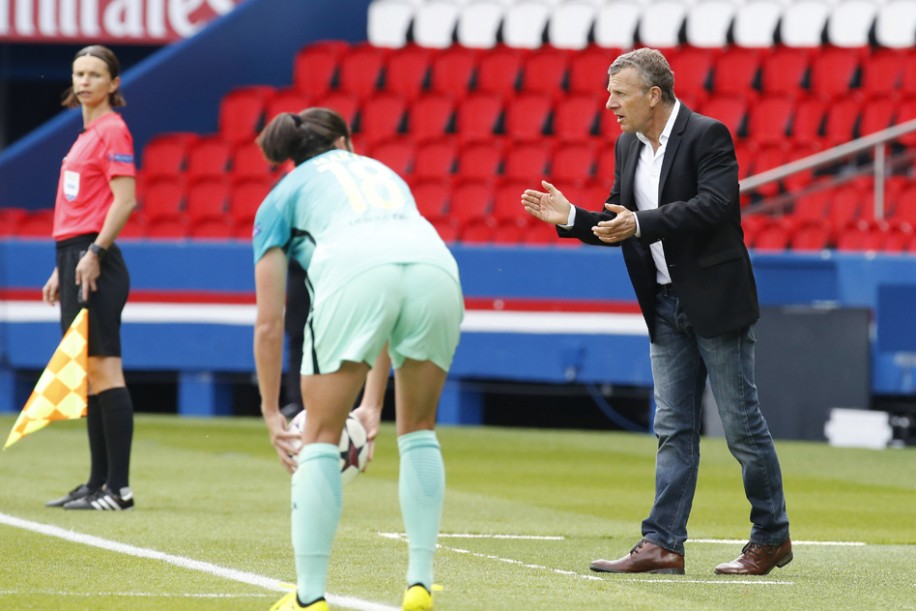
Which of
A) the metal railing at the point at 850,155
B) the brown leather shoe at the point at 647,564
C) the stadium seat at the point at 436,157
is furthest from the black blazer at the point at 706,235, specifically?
the stadium seat at the point at 436,157

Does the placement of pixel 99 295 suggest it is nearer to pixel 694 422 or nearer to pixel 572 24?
pixel 694 422

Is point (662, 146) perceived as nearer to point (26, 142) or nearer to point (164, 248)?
point (164, 248)

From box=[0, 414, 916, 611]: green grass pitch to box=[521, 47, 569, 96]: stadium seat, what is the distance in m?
5.76

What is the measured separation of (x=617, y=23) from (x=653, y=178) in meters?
12.4

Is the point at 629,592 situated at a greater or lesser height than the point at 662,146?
lesser

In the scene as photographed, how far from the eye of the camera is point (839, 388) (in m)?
13.1

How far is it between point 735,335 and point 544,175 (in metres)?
10.1

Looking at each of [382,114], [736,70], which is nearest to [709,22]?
[736,70]

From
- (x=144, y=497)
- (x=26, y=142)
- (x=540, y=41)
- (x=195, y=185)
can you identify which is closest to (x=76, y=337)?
(x=144, y=497)

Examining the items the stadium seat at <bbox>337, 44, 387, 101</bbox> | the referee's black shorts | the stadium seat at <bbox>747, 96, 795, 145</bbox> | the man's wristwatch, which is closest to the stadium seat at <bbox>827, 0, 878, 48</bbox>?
the stadium seat at <bbox>747, 96, 795, 145</bbox>

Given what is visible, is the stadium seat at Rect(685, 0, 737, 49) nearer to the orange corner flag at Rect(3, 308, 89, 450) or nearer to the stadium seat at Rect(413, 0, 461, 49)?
the stadium seat at Rect(413, 0, 461, 49)

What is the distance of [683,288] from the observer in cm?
630

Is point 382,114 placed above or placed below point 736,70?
below

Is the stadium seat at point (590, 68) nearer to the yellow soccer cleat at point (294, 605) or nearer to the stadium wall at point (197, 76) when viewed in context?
the stadium wall at point (197, 76)
